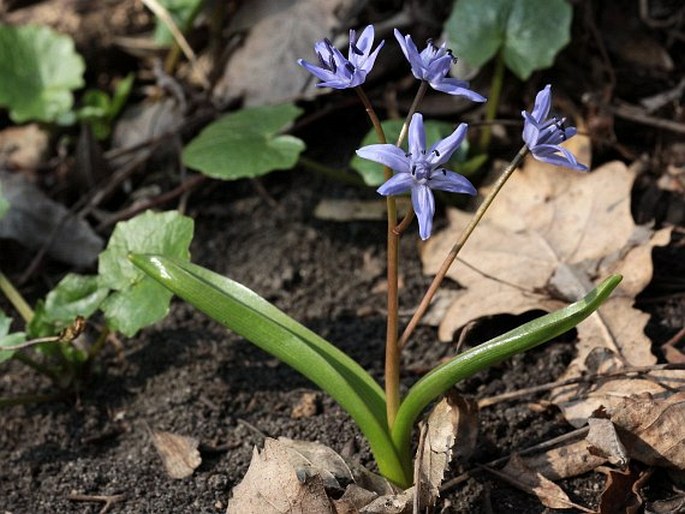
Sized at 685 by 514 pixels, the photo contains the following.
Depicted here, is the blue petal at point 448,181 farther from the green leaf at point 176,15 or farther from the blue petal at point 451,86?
the green leaf at point 176,15

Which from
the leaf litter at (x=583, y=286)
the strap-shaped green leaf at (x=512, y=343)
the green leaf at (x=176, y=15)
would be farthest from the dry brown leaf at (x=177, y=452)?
the green leaf at (x=176, y=15)

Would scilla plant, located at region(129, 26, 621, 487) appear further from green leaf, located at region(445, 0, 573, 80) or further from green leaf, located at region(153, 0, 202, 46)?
green leaf, located at region(153, 0, 202, 46)

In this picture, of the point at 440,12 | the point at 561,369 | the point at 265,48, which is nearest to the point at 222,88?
the point at 265,48

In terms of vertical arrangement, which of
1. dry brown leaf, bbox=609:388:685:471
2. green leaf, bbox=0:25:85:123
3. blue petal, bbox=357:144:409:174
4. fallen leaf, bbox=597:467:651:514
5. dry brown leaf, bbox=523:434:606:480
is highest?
blue petal, bbox=357:144:409:174

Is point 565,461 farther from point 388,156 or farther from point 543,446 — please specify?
point 388,156

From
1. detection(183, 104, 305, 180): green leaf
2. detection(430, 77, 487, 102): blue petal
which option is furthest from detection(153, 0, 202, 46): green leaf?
detection(430, 77, 487, 102): blue petal

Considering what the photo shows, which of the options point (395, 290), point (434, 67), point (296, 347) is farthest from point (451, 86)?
point (296, 347)

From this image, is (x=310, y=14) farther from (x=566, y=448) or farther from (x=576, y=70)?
(x=566, y=448)
